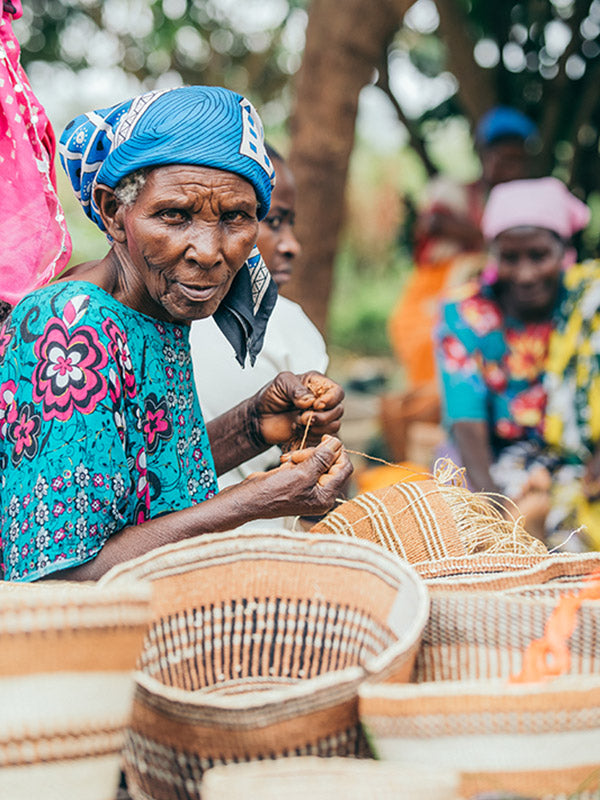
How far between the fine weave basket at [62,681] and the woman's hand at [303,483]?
70 centimetres

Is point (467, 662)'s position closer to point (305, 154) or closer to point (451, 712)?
point (451, 712)

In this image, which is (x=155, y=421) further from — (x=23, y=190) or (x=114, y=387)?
(x=23, y=190)

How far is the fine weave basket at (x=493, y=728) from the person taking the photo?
1.01 metres

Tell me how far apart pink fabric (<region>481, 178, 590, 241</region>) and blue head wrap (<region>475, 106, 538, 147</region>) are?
162 cm

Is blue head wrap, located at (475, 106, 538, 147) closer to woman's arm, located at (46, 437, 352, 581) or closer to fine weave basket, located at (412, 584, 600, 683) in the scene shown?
woman's arm, located at (46, 437, 352, 581)

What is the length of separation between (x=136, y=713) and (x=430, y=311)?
19.3ft

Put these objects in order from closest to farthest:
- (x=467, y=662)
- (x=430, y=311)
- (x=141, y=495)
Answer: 1. (x=467, y=662)
2. (x=141, y=495)
3. (x=430, y=311)

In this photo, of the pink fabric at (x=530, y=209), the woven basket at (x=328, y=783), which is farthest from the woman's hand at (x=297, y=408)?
the pink fabric at (x=530, y=209)

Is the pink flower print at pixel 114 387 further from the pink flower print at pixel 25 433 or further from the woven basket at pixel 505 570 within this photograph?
the woven basket at pixel 505 570

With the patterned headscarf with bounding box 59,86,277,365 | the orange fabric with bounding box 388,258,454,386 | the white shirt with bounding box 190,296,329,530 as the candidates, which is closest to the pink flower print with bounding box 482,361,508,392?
the white shirt with bounding box 190,296,329,530

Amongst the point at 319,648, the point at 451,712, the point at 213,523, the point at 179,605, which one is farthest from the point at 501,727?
the point at 213,523

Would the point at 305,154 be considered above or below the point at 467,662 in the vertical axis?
above

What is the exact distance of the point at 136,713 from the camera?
114 cm

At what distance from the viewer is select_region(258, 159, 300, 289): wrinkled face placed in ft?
10.0
